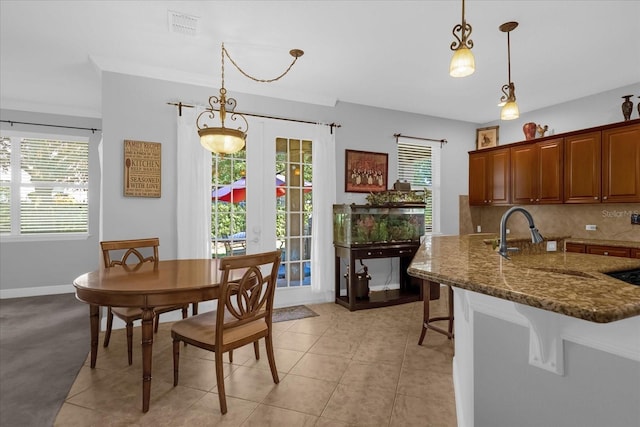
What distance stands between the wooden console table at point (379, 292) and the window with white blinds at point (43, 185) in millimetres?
3805

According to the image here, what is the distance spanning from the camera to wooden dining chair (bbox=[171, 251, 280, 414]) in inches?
75.9

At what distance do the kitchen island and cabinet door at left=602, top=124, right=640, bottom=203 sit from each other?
130 inches

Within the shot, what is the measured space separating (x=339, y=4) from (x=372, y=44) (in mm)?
668

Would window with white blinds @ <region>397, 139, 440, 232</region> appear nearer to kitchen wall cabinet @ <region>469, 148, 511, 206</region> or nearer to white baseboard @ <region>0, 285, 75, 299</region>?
kitchen wall cabinet @ <region>469, 148, 511, 206</region>

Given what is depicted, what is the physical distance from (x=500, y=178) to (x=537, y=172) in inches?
20.3

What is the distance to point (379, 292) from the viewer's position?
450 cm

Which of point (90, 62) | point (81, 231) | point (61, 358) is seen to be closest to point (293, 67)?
point (90, 62)

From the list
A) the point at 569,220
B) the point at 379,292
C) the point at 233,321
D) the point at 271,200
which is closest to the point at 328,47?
the point at 271,200

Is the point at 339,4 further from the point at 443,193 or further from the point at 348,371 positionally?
the point at 443,193

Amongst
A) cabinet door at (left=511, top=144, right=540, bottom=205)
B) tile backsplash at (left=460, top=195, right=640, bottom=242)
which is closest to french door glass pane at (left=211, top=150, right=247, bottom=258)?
tile backsplash at (left=460, top=195, right=640, bottom=242)

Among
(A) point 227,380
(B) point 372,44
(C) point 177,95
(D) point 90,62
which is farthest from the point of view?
(C) point 177,95

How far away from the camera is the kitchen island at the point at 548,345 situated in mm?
879

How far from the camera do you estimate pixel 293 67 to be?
11.2 ft

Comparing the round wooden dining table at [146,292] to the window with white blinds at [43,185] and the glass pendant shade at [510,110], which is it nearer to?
the glass pendant shade at [510,110]
